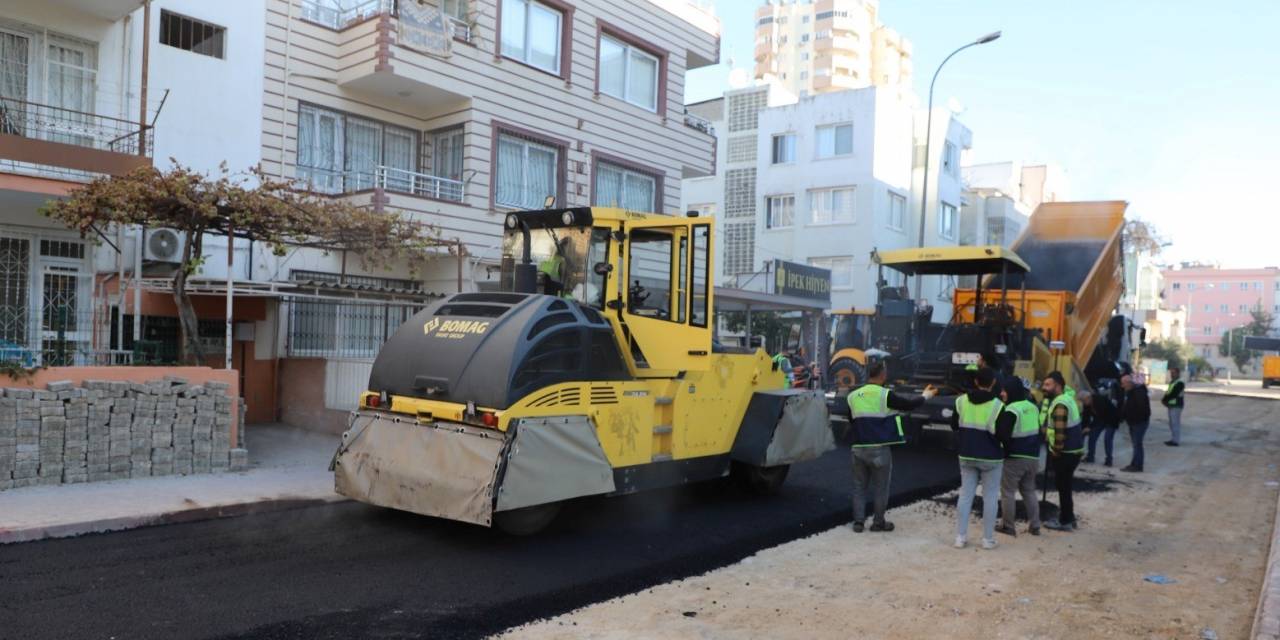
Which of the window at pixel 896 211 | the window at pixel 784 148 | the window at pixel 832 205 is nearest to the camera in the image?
the window at pixel 832 205

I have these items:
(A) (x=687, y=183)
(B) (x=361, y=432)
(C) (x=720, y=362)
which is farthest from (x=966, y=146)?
(B) (x=361, y=432)

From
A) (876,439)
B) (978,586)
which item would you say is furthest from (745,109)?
(978,586)

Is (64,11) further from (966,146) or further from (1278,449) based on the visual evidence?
(966,146)

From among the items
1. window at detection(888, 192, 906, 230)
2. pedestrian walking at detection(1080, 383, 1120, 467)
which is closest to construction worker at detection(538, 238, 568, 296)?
pedestrian walking at detection(1080, 383, 1120, 467)

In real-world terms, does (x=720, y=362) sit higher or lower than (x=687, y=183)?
lower

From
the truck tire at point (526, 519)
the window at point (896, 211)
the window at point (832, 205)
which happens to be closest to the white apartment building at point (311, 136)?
the truck tire at point (526, 519)

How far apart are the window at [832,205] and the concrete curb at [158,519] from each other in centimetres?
2592

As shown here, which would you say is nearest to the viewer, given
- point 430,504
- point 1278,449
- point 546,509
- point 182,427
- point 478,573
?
point 478,573

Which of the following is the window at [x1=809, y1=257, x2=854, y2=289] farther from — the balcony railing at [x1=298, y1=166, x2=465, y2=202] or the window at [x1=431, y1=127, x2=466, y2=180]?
the balcony railing at [x1=298, y1=166, x2=465, y2=202]

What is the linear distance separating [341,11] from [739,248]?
22098 millimetres

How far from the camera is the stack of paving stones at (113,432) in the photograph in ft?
28.3

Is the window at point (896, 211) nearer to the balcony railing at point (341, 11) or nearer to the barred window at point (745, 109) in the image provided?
the barred window at point (745, 109)

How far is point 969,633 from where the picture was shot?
18.3 ft

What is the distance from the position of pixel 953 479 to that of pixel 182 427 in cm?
915
